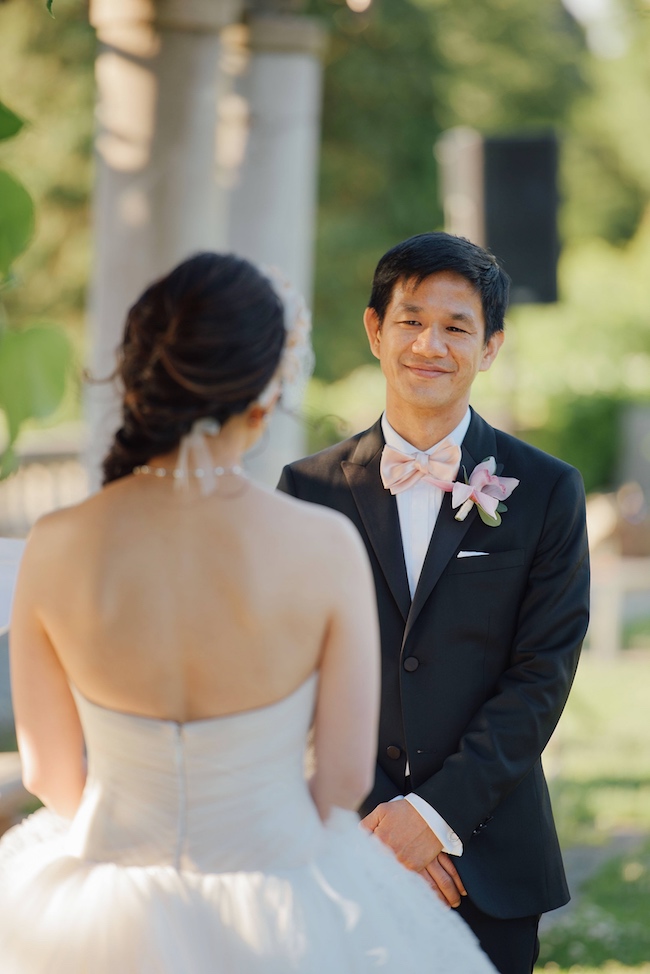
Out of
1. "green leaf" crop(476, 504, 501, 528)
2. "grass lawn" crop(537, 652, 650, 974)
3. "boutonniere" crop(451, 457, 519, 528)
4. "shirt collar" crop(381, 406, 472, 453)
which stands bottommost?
A: "grass lawn" crop(537, 652, 650, 974)

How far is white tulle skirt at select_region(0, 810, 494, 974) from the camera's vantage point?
1.74 m

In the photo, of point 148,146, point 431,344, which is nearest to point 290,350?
point 431,344

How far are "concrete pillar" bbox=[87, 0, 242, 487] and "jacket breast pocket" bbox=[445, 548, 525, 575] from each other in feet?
9.32

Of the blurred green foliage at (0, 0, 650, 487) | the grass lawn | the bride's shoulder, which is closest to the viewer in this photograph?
the bride's shoulder

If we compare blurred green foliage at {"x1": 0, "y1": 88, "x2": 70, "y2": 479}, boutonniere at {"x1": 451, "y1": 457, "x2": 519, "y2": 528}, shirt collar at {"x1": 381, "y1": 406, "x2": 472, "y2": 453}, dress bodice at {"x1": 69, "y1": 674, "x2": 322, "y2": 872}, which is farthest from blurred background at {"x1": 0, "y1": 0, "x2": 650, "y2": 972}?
dress bodice at {"x1": 69, "y1": 674, "x2": 322, "y2": 872}

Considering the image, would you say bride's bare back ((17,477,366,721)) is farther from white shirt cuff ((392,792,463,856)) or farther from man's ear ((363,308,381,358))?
man's ear ((363,308,381,358))

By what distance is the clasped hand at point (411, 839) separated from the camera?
7.36 ft

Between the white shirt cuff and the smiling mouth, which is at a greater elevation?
the smiling mouth

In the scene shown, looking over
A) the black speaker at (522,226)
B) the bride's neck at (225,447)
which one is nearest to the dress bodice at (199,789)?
the bride's neck at (225,447)

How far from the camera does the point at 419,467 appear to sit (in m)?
2.35

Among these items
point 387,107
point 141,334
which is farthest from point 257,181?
point 387,107

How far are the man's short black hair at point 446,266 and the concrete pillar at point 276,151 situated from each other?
4.11m

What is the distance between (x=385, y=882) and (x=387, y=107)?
18.8 meters

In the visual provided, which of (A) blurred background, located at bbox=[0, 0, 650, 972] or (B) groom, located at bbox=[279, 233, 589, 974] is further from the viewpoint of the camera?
(A) blurred background, located at bbox=[0, 0, 650, 972]
